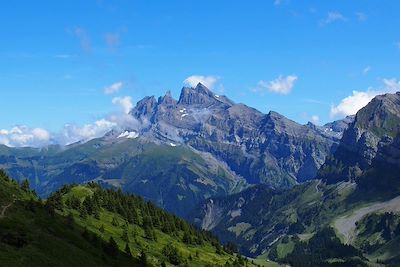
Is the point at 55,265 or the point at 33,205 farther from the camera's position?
the point at 33,205

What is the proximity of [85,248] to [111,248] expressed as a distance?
12490 millimetres

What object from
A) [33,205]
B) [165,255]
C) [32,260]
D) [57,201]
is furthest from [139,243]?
[32,260]

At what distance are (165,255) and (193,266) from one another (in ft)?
32.7

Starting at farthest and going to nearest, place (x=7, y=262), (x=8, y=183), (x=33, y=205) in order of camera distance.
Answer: (x=8, y=183)
(x=33, y=205)
(x=7, y=262)

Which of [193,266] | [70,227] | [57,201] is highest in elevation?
[57,201]

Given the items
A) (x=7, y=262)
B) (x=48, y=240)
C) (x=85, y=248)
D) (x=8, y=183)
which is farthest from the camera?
(x=8, y=183)

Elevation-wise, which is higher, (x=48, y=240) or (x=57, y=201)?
(x=57, y=201)

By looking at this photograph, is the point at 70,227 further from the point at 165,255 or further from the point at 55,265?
the point at 165,255

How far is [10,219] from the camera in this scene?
112375 millimetres

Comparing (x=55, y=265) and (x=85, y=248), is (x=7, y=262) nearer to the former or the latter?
(x=55, y=265)

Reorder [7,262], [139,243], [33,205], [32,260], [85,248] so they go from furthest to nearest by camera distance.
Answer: [139,243]
[33,205]
[85,248]
[32,260]
[7,262]

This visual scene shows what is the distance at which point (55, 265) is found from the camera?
330ft

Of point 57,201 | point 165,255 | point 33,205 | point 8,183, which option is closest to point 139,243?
point 165,255

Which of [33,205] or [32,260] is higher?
[33,205]
